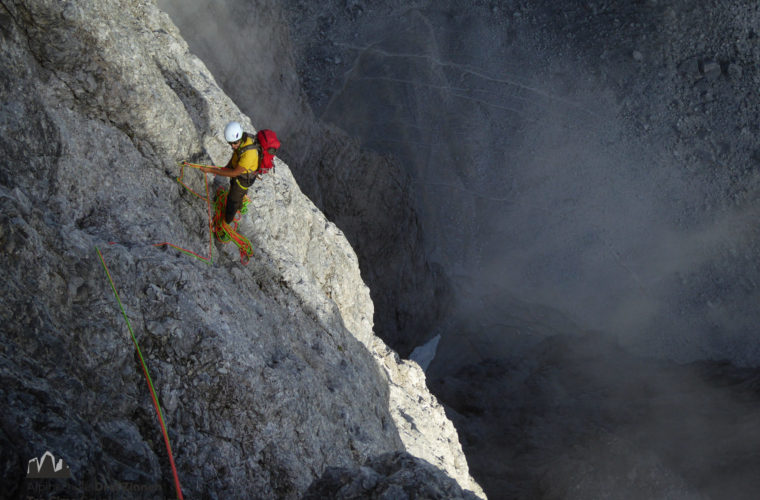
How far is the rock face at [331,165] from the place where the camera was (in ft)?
46.1

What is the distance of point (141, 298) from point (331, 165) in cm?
1268

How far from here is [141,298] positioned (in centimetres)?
571

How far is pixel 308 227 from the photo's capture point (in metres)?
9.70

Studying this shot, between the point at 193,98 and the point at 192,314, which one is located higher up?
the point at 193,98

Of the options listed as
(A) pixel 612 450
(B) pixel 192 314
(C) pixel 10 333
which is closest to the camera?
(C) pixel 10 333

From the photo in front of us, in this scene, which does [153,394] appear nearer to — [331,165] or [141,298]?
[141,298]

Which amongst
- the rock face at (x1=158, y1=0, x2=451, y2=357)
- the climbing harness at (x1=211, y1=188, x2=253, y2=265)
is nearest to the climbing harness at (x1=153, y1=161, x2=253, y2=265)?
the climbing harness at (x1=211, y1=188, x2=253, y2=265)

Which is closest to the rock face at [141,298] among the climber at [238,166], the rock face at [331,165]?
the climber at [238,166]

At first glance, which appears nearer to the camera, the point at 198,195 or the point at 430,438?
the point at 198,195

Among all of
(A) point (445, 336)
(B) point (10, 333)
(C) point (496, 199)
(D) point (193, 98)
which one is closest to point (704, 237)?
(C) point (496, 199)

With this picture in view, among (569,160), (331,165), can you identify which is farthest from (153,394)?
(569,160)

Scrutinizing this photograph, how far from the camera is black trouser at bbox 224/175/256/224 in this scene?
7488 mm

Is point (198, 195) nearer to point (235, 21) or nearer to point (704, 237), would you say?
point (235, 21)

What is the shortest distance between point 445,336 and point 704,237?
35.5 ft
